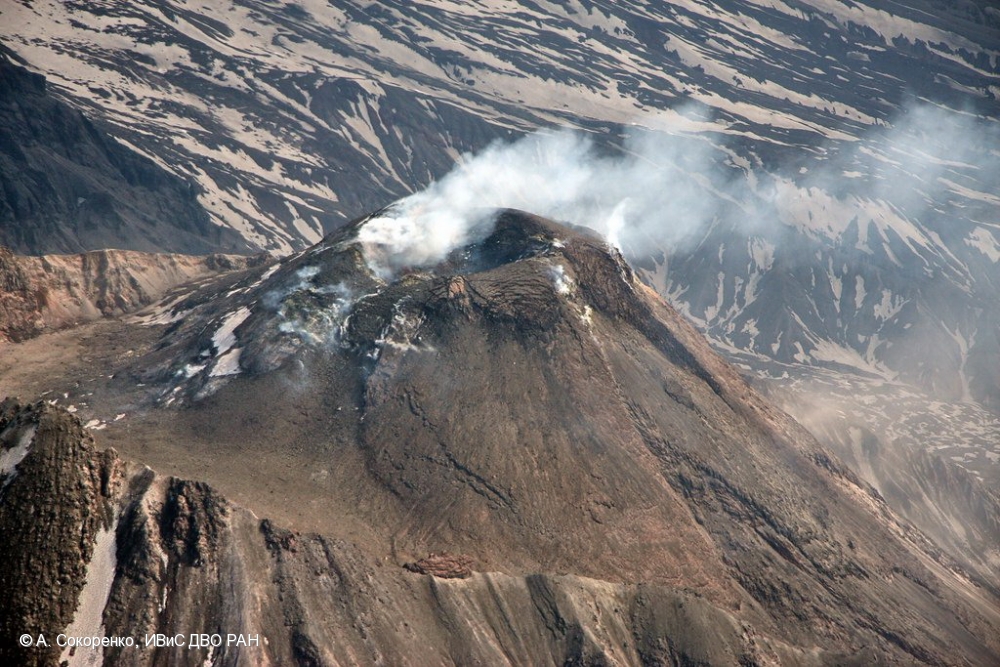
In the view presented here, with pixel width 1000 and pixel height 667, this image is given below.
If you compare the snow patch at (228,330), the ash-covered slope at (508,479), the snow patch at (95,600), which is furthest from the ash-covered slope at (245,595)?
the snow patch at (228,330)

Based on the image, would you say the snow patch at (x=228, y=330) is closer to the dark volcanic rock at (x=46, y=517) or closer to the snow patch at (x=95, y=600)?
the dark volcanic rock at (x=46, y=517)

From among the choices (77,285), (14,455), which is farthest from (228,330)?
(77,285)

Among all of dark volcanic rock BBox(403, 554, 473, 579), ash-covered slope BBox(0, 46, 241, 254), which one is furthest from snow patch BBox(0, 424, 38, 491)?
ash-covered slope BBox(0, 46, 241, 254)

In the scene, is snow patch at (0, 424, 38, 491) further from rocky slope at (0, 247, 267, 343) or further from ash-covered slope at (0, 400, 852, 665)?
rocky slope at (0, 247, 267, 343)

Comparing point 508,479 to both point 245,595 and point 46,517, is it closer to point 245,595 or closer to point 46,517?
point 245,595

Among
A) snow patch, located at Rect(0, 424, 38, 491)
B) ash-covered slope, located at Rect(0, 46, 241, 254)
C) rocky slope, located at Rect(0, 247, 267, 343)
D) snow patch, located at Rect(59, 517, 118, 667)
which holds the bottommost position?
ash-covered slope, located at Rect(0, 46, 241, 254)

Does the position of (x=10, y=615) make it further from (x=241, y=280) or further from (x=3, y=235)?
(x=3, y=235)

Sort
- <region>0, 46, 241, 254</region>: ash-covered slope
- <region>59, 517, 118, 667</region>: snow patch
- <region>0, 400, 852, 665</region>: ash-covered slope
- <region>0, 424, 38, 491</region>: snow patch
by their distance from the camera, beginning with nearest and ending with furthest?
<region>59, 517, 118, 667</region>: snow patch < <region>0, 400, 852, 665</region>: ash-covered slope < <region>0, 424, 38, 491</region>: snow patch < <region>0, 46, 241, 254</region>: ash-covered slope

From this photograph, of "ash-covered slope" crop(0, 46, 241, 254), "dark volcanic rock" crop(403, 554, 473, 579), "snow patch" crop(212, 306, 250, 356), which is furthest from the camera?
"ash-covered slope" crop(0, 46, 241, 254)
